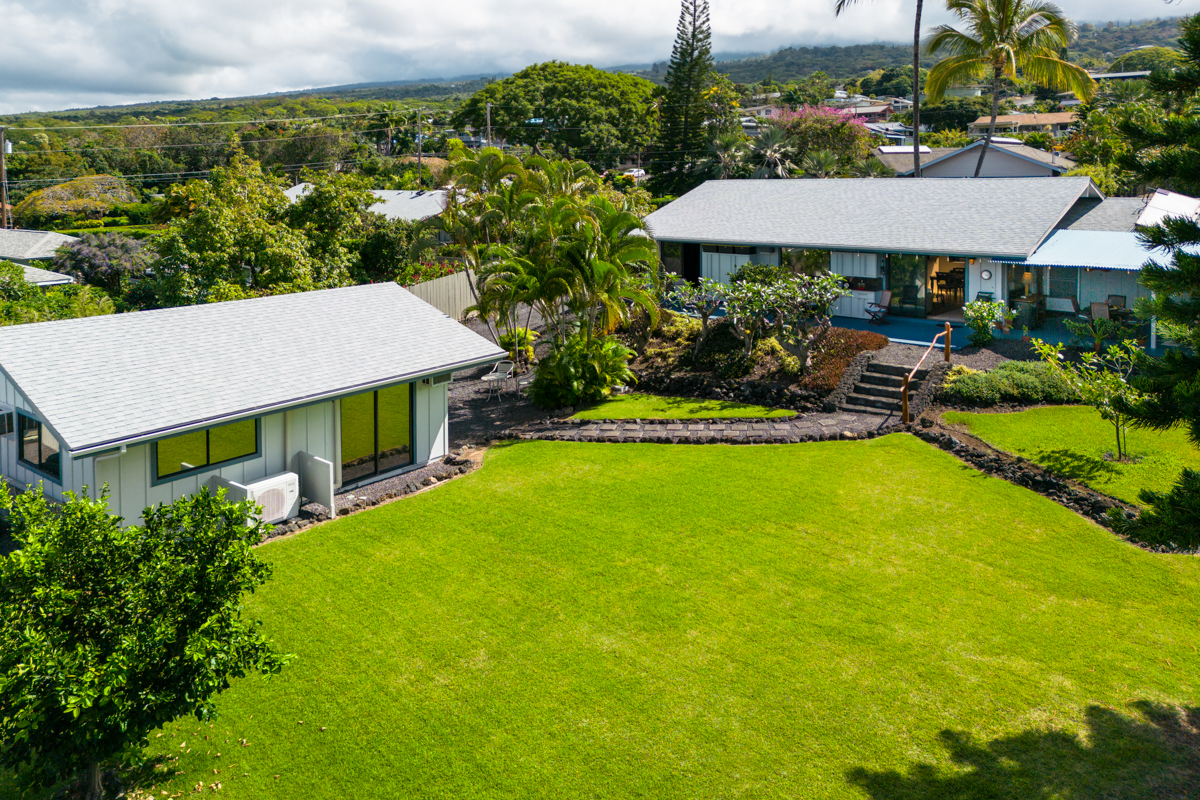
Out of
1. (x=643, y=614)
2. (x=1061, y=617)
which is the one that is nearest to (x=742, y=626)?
(x=643, y=614)

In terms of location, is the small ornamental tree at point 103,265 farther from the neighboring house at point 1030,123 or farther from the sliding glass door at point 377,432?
the neighboring house at point 1030,123

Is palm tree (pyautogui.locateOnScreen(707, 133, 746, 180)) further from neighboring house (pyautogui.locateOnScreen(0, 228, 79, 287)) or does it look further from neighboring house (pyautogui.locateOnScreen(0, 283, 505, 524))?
neighboring house (pyautogui.locateOnScreen(0, 283, 505, 524))

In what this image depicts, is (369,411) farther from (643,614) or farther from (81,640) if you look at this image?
(81,640)

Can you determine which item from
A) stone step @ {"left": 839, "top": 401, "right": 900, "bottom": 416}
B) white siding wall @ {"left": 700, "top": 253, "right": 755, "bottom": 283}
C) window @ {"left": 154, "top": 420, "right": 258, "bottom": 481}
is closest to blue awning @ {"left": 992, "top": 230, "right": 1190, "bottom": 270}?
stone step @ {"left": 839, "top": 401, "right": 900, "bottom": 416}

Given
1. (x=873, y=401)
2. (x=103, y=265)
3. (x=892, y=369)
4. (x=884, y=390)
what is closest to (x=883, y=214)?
(x=892, y=369)

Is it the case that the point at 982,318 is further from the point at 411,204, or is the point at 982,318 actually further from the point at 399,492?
the point at 411,204

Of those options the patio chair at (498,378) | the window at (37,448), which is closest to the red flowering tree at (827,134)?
the patio chair at (498,378)

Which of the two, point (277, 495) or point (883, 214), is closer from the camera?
point (277, 495)
